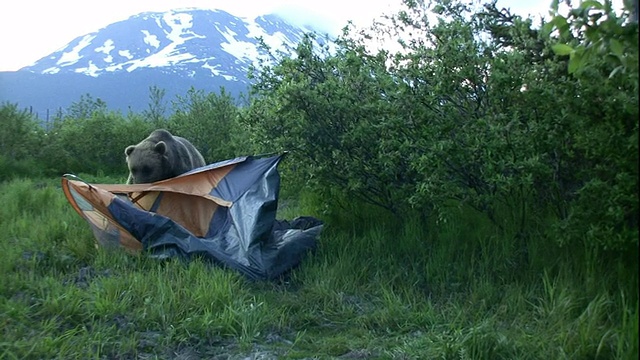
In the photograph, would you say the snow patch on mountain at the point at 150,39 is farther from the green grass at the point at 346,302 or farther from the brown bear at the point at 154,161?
the green grass at the point at 346,302

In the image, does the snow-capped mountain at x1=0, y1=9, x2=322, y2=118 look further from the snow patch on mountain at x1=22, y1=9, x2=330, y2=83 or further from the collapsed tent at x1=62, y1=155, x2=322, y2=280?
the collapsed tent at x1=62, y1=155, x2=322, y2=280

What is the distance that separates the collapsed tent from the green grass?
0.66 ft

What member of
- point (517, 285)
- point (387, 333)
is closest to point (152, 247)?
point (387, 333)

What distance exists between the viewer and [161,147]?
8.57 m

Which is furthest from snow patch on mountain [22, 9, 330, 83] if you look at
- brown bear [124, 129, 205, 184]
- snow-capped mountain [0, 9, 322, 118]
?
brown bear [124, 129, 205, 184]

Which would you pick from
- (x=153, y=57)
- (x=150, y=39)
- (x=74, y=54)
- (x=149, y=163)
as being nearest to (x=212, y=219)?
(x=149, y=163)

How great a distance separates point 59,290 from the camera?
4.66 meters

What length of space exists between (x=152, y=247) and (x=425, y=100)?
2807 mm

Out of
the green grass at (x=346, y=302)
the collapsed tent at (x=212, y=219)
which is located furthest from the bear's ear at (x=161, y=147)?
the green grass at (x=346, y=302)

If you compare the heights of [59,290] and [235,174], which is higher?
[235,174]

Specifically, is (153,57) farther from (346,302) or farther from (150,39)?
(346,302)

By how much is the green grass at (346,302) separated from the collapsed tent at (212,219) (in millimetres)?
200

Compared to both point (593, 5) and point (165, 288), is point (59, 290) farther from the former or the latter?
point (593, 5)

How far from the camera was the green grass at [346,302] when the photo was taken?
12.8 ft
